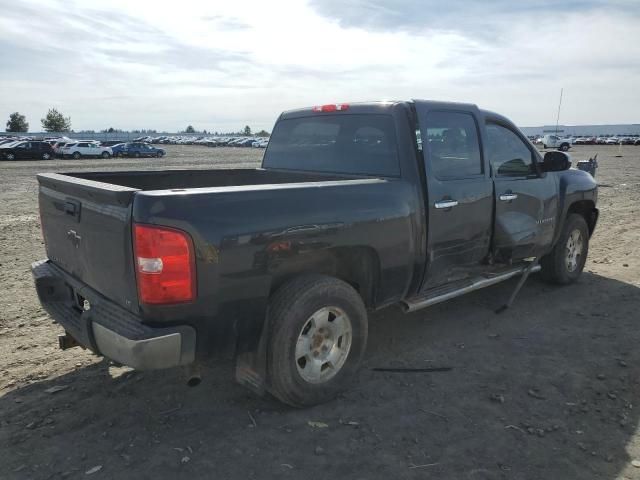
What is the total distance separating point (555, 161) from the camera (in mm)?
5227

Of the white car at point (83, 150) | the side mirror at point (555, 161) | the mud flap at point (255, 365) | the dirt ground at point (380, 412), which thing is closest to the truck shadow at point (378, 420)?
the dirt ground at point (380, 412)

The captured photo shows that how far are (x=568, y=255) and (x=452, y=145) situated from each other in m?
2.71

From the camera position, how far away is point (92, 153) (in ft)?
133

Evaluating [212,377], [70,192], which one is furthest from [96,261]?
[212,377]

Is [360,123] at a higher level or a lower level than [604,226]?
higher

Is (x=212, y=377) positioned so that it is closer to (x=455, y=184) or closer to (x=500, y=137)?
(x=455, y=184)

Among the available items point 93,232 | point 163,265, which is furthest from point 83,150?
point 163,265

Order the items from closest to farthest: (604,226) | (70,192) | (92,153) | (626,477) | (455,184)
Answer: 1. (626,477)
2. (70,192)
3. (455,184)
4. (604,226)
5. (92,153)

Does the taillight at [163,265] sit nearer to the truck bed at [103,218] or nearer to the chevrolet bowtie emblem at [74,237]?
the truck bed at [103,218]

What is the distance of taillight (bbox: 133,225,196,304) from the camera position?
262cm

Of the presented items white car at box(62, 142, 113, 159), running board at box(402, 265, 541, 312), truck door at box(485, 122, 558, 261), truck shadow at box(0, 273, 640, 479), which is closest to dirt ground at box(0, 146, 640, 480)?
truck shadow at box(0, 273, 640, 479)

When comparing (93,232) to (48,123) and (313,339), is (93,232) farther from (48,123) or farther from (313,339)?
(48,123)

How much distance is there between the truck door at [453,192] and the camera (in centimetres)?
406

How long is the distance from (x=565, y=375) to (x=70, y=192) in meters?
3.81
